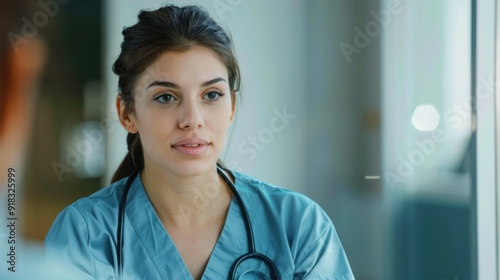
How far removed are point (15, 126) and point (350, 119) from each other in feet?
1.80

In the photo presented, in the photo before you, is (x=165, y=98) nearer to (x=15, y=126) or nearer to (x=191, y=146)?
(x=191, y=146)

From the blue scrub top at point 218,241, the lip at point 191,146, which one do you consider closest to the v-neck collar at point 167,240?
the blue scrub top at point 218,241

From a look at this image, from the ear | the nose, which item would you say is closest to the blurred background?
the ear

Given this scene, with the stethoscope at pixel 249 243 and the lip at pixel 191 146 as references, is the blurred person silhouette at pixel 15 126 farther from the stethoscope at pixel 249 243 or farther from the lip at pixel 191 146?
the lip at pixel 191 146

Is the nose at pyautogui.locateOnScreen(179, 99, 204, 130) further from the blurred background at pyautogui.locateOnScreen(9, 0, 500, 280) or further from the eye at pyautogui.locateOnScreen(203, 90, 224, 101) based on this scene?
the blurred background at pyautogui.locateOnScreen(9, 0, 500, 280)

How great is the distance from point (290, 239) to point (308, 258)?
0.13 feet

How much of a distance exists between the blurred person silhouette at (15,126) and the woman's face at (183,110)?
158 millimetres

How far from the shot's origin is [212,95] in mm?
871

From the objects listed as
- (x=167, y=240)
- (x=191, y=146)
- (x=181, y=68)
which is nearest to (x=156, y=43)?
(x=181, y=68)

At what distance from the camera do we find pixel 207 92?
Answer: 86 centimetres

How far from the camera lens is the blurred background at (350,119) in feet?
2.92

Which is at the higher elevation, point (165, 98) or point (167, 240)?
point (165, 98)

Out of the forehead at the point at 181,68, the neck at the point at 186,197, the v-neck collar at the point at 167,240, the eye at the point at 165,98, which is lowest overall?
the v-neck collar at the point at 167,240

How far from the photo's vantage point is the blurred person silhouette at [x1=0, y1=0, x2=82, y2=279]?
85cm
